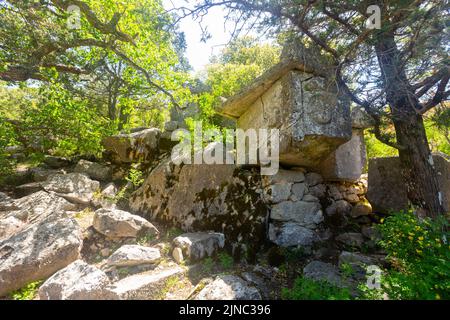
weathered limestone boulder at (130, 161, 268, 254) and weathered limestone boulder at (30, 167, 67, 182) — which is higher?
weathered limestone boulder at (30, 167, 67, 182)

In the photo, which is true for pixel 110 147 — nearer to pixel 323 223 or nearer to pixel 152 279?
pixel 152 279

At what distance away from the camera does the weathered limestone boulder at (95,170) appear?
6.77 meters

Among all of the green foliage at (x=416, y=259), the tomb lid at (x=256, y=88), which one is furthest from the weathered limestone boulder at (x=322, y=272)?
the tomb lid at (x=256, y=88)

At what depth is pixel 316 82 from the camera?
3.71m

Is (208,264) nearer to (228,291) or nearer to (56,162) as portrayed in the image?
(228,291)

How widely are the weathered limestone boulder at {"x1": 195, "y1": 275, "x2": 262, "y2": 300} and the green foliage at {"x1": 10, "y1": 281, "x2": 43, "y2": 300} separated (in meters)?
2.09

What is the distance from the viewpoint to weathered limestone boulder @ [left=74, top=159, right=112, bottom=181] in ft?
22.2

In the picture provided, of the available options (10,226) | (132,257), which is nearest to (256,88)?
(132,257)

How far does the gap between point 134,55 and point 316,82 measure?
5.26 metres

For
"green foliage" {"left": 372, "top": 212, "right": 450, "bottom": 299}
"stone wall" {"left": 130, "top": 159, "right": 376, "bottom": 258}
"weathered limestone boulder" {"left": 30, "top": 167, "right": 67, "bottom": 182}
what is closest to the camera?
"green foliage" {"left": 372, "top": 212, "right": 450, "bottom": 299}

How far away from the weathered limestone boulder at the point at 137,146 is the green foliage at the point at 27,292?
4.27 m

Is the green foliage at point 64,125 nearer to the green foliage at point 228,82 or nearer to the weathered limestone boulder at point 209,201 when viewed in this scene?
the weathered limestone boulder at point 209,201

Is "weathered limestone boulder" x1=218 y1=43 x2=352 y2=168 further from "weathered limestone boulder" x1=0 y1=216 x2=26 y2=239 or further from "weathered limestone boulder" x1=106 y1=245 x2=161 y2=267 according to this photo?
"weathered limestone boulder" x1=0 y1=216 x2=26 y2=239

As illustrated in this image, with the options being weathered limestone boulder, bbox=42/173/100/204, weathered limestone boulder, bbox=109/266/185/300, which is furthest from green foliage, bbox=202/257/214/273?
weathered limestone boulder, bbox=42/173/100/204
